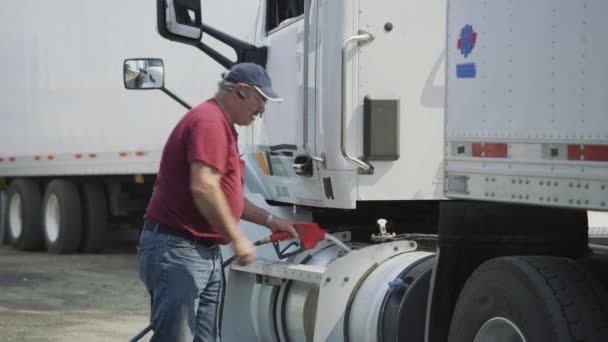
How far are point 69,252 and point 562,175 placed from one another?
1409 cm

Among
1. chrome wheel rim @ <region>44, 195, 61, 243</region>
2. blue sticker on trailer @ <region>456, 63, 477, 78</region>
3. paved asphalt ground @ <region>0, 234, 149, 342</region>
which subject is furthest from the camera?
chrome wheel rim @ <region>44, 195, 61, 243</region>

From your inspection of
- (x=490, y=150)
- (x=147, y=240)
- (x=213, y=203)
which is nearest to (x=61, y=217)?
(x=147, y=240)

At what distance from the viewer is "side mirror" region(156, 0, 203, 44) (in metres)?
7.01

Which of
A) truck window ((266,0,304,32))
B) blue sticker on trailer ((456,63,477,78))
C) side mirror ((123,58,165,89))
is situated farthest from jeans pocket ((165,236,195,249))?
side mirror ((123,58,165,89))

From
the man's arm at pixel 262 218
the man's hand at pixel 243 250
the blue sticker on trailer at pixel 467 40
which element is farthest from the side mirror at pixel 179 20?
the blue sticker on trailer at pixel 467 40

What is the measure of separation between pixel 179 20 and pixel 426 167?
175 centimetres

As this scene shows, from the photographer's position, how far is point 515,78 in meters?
4.26

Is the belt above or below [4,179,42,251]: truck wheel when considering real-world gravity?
above

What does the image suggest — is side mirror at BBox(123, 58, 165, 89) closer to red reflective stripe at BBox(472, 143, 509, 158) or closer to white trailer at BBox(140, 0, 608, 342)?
white trailer at BBox(140, 0, 608, 342)

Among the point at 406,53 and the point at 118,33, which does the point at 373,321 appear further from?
the point at 118,33

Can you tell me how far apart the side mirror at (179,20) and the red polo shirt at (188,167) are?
1.65m

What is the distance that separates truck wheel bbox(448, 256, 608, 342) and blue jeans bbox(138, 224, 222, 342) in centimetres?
130

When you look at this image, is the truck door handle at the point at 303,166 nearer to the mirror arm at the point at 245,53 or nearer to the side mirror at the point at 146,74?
the mirror arm at the point at 245,53

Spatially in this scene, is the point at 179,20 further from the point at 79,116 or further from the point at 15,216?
the point at 15,216
